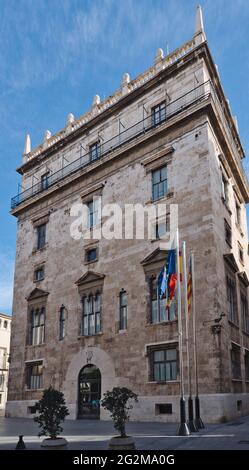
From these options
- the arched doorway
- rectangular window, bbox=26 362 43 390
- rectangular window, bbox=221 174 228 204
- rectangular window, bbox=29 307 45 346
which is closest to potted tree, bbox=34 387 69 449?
the arched doorway

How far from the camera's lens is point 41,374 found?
31.2 meters

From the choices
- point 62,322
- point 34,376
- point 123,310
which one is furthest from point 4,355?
point 123,310

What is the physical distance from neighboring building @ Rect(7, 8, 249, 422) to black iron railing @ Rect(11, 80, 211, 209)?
0.32ft

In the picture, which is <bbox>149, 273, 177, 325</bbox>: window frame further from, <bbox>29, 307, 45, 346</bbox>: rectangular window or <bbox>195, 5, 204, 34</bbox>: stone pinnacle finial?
<bbox>195, 5, 204, 34</bbox>: stone pinnacle finial

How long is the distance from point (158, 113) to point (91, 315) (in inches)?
558

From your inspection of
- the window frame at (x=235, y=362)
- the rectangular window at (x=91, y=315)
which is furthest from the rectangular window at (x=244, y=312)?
the rectangular window at (x=91, y=315)

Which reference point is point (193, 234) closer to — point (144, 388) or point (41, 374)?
point (144, 388)

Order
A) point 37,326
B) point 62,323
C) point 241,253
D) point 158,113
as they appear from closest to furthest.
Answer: point 158,113, point 62,323, point 241,253, point 37,326

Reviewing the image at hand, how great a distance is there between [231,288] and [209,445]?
14.6m

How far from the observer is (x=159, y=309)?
2502 cm

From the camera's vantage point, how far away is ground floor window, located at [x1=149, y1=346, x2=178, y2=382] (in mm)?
23453

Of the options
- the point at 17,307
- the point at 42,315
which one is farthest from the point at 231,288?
the point at 17,307

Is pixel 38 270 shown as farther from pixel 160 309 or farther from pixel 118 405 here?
pixel 118 405

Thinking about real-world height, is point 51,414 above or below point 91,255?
below
